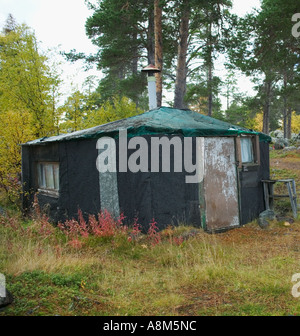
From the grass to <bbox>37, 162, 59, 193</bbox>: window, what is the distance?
7.70 ft

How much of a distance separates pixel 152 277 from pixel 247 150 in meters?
4.75

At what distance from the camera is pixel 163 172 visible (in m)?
6.32

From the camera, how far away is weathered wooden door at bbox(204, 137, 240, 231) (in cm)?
679

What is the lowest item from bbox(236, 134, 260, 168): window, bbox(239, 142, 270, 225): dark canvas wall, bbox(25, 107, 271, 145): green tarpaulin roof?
bbox(239, 142, 270, 225): dark canvas wall

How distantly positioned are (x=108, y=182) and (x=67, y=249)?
1781 mm

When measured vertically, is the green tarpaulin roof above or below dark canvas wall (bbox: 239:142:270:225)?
above

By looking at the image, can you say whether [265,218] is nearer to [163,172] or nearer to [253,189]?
[253,189]

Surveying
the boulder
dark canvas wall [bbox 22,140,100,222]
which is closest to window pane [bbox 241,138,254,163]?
the boulder

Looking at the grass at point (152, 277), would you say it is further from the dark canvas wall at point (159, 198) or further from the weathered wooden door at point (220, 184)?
the weathered wooden door at point (220, 184)

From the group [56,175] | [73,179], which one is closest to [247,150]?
[73,179]

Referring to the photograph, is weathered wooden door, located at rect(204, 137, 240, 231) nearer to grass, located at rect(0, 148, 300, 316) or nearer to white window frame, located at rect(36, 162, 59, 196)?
grass, located at rect(0, 148, 300, 316)

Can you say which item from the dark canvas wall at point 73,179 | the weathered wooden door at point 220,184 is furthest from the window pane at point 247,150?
the dark canvas wall at point 73,179

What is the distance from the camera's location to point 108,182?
673cm

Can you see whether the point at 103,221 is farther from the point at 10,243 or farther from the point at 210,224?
the point at 210,224
